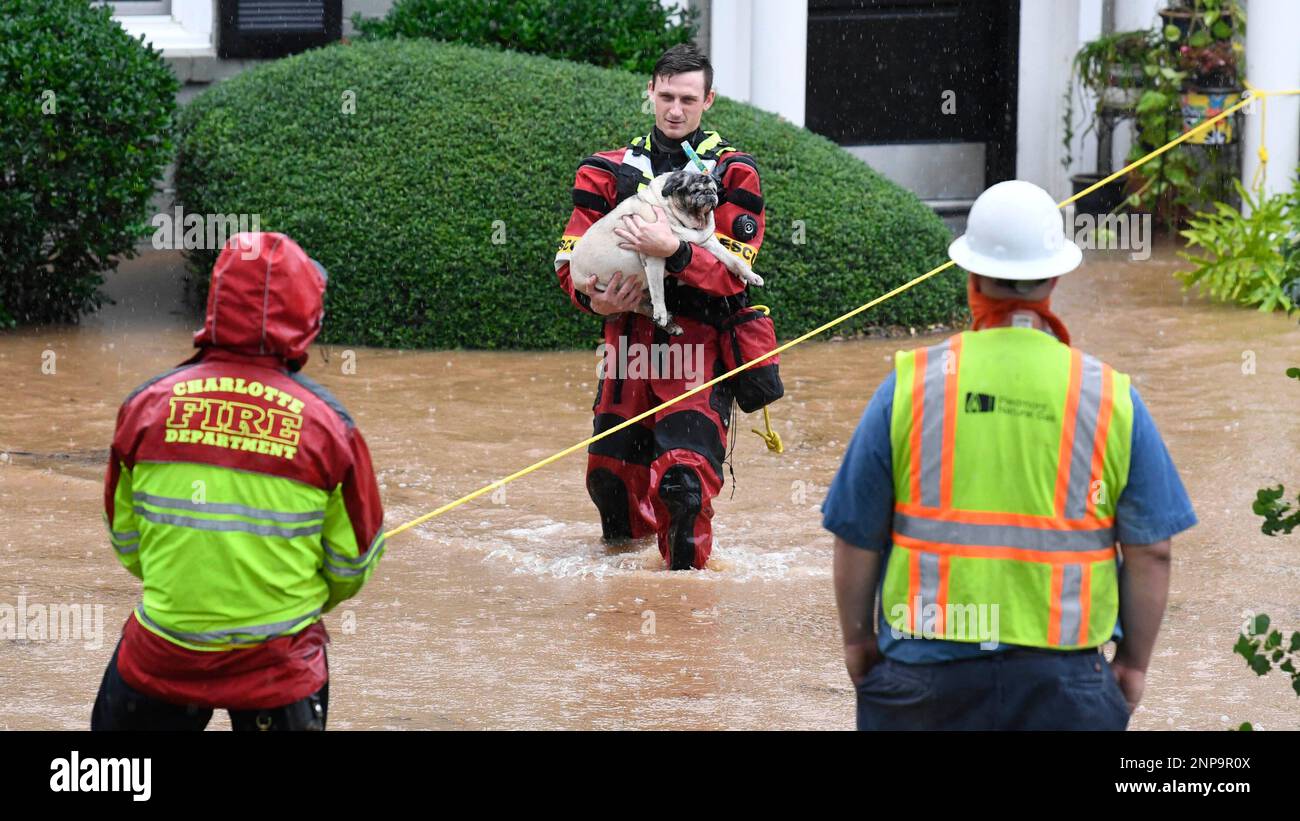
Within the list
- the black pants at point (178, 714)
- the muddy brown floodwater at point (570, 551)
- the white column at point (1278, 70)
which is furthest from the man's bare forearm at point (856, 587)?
the white column at point (1278, 70)

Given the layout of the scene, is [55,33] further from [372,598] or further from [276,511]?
[276,511]

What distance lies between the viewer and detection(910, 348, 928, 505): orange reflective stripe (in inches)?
124

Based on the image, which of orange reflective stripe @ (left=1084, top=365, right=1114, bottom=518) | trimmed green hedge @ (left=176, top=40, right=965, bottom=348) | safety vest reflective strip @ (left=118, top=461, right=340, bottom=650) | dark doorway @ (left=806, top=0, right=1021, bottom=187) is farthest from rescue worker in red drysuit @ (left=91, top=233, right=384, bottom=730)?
dark doorway @ (left=806, top=0, right=1021, bottom=187)

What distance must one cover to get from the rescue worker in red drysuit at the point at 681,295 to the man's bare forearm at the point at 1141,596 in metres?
2.79

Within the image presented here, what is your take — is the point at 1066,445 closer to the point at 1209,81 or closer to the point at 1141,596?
the point at 1141,596

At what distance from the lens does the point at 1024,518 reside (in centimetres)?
314

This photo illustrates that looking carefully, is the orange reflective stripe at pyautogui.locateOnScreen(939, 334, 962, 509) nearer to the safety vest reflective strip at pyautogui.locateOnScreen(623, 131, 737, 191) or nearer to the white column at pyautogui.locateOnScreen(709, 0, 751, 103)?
the safety vest reflective strip at pyautogui.locateOnScreen(623, 131, 737, 191)

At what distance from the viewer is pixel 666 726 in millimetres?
4910

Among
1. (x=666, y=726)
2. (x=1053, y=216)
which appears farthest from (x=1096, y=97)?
(x=1053, y=216)

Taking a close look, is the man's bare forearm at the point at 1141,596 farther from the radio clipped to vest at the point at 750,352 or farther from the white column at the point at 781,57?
the white column at the point at 781,57

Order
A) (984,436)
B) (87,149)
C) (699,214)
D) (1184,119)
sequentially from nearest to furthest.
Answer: (984,436) → (699,214) → (87,149) → (1184,119)

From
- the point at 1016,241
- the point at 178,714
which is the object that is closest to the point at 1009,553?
the point at 1016,241

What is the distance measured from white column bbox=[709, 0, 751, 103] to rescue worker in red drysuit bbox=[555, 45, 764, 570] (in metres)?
6.82

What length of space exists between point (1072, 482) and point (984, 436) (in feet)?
0.56
